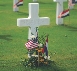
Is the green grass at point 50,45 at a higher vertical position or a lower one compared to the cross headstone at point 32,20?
lower

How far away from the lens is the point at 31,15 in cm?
855

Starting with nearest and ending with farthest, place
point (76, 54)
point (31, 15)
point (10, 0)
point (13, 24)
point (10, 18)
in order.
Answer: point (31, 15) < point (76, 54) < point (13, 24) < point (10, 18) < point (10, 0)

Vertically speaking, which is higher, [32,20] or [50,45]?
[32,20]

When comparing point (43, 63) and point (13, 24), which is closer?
point (43, 63)

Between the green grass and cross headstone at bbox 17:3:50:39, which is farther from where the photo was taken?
cross headstone at bbox 17:3:50:39

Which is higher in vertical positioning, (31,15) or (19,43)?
(31,15)

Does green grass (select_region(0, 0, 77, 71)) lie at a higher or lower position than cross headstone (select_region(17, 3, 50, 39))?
lower

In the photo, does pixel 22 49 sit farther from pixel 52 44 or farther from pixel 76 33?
pixel 76 33

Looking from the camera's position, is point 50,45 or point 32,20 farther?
point 50,45

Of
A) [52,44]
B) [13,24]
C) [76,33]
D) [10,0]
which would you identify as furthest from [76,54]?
[10,0]

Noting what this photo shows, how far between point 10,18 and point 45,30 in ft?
12.9

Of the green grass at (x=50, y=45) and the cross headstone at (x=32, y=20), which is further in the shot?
the cross headstone at (x=32, y=20)

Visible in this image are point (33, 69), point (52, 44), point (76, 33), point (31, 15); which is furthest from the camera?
point (76, 33)

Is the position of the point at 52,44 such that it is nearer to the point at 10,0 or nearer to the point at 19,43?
the point at 19,43
